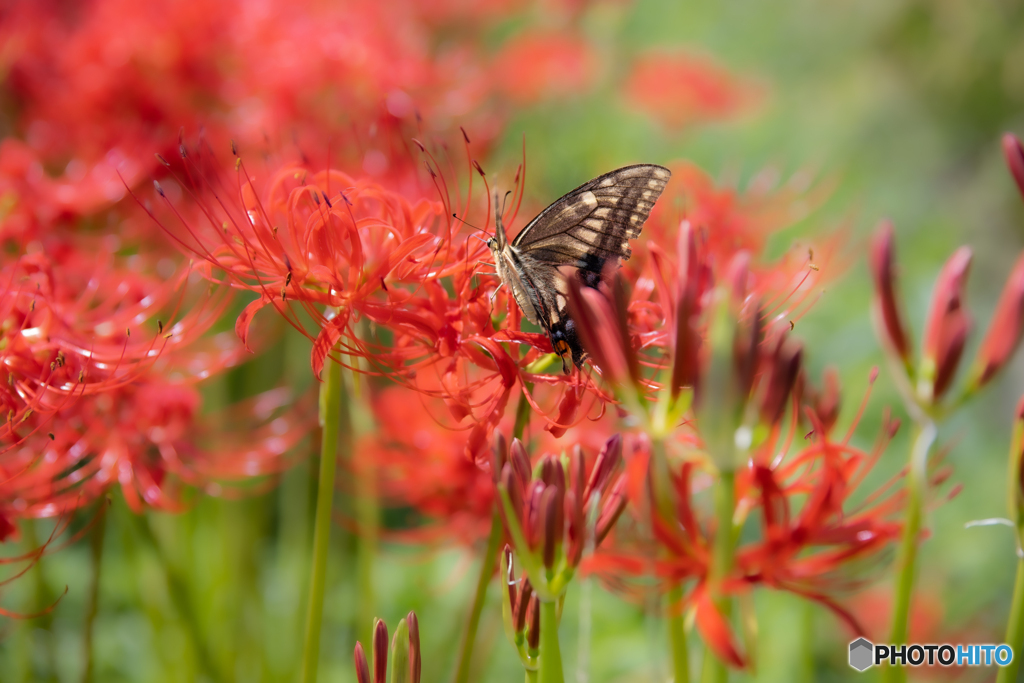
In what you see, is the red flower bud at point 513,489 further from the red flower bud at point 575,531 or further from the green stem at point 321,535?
the green stem at point 321,535

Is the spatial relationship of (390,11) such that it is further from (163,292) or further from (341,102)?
(163,292)

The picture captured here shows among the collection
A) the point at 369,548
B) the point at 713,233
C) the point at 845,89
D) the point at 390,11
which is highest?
the point at 845,89

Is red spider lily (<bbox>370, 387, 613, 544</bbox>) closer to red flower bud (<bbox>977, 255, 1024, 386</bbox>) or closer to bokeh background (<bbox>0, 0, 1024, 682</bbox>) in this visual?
bokeh background (<bbox>0, 0, 1024, 682</bbox>)

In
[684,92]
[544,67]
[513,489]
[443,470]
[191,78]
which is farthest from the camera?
[544,67]

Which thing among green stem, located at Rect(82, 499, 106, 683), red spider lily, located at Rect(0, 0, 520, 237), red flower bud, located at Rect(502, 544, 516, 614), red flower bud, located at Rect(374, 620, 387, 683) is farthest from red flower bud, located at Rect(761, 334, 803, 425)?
red spider lily, located at Rect(0, 0, 520, 237)

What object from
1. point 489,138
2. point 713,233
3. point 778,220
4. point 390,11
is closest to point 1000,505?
point 778,220

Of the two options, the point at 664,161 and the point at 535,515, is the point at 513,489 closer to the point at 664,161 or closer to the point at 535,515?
the point at 535,515

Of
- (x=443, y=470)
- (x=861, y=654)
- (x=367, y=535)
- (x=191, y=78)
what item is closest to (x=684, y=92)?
(x=191, y=78)
